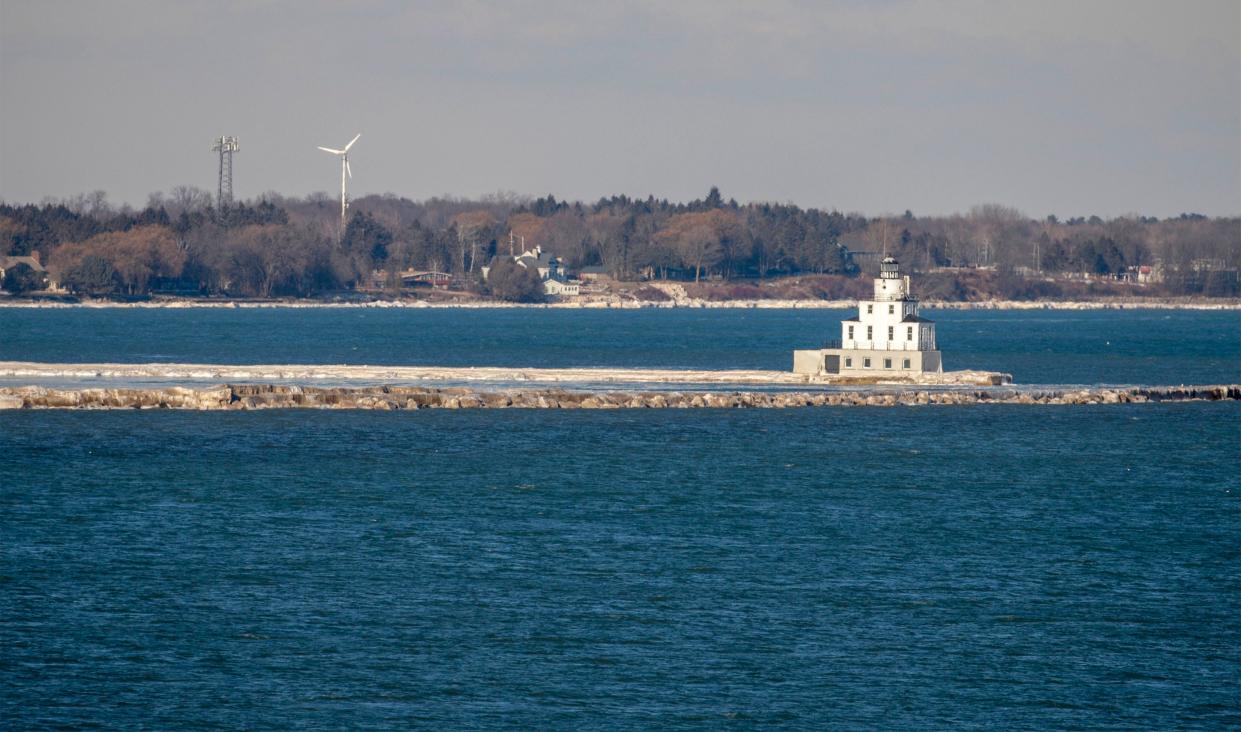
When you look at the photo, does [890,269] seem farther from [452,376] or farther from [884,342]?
[452,376]

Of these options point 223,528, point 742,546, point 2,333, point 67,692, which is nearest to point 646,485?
point 742,546

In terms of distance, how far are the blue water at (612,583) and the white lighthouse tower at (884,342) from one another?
2297cm

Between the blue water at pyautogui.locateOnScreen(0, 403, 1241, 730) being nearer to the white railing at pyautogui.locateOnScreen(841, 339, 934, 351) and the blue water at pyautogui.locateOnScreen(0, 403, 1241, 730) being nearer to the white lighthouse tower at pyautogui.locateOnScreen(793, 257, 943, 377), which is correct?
the white lighthouse tower at pyautogui.locateOnScreen(793, 257, 943, 377)

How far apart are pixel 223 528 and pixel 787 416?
3544 centimetres

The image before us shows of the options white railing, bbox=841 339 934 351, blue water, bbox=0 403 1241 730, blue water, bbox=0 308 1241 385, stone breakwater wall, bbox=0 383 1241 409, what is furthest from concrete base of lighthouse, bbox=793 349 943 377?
blue water, bbox=0 403 1241 730

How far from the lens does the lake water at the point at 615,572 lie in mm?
30391

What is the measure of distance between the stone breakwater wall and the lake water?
3.31 ft

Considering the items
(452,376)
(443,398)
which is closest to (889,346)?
(452,376)

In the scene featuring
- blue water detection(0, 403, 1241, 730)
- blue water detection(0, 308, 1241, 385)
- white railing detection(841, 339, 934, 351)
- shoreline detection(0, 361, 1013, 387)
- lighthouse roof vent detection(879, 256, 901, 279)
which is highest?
lighthouse roof vent detection(879, 256, 901, 279)

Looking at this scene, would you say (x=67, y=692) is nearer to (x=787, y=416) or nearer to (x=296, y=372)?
(x=787, y=416)

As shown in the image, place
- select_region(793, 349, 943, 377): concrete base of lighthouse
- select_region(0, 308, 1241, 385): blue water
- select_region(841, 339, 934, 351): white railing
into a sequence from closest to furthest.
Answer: select_region(793, 349, 943, 377): concrete base of lighthouse < select_region(841, 339, 934, 351): white railing < select_region(0, 308, 1241, 385): blue water

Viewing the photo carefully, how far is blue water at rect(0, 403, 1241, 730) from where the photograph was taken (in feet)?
99.3

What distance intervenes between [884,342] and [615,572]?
53.1 m

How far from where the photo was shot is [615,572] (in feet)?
134
